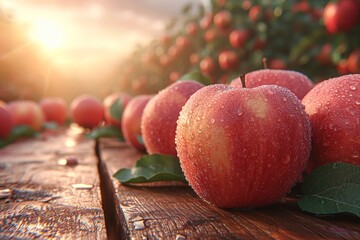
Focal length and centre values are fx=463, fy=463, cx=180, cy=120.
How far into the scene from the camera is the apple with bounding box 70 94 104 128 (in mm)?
2785

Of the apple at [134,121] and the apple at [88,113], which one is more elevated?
the apple at [88,113]

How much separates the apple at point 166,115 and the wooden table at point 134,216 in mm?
141

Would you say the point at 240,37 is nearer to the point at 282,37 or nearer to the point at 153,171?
the point at 282,37

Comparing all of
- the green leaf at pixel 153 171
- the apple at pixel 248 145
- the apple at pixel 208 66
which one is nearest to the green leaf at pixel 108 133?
the green leaf at pixel 153 171

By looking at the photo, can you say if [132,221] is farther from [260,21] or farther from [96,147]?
[260,21]

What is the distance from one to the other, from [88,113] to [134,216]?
2114mm

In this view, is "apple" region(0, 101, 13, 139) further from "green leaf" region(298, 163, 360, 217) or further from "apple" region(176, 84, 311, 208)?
"green leaf" region(298, 163, 360, 217)

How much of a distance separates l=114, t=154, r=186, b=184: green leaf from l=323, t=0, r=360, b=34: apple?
1948 mm

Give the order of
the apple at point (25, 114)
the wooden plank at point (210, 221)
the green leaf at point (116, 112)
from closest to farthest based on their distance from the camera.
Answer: the wooden plank at point (210, 221) < the green leaf at point (116, 112) < the apple at point (25, 114)

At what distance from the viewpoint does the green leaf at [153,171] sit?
979 millimetres

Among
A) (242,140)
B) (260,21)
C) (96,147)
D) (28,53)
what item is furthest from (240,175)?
(28,53)

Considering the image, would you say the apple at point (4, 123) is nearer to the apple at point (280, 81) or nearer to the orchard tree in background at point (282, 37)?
the apple at point (280, 81)

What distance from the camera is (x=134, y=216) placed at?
731 millimetres

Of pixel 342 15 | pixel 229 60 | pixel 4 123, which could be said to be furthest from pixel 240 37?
pixel 4 123
